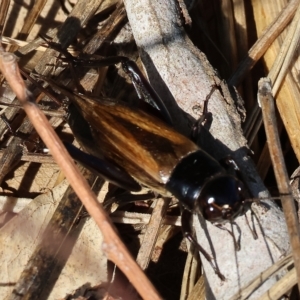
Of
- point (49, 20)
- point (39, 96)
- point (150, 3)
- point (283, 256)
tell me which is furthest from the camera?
point (49, 20)

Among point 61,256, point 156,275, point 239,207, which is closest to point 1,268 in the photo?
point 61,256

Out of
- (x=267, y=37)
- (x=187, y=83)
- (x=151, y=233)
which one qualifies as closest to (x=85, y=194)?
(x=151, y=233)

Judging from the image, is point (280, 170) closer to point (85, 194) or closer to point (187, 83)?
point (187, 83)

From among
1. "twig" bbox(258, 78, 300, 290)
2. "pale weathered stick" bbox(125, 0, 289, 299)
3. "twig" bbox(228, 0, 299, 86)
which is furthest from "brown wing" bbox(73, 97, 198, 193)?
"twig" bbox(228, 0, 299, 86)

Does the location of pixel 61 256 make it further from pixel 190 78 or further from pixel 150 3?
pixel 150 3

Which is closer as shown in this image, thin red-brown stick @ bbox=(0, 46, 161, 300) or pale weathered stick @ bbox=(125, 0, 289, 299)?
thin red-brown stick @ bbox=(0, 46, 161, 300)

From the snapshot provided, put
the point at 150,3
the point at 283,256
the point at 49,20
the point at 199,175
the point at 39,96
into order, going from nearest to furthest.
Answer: the point at 283,256
the point at 199,175
the point at 150,3
the point at 39,96
the point at 49,20

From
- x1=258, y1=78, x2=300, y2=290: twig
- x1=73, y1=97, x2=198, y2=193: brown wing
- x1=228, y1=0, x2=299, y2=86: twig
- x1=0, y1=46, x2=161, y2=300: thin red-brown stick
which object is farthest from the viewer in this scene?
x1=228, y1=0, x2=299, y2=86: twig

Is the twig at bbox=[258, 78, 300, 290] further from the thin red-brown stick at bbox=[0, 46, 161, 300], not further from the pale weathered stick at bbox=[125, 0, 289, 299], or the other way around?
the thin red-brown stick at bbox=[0, 46, 161, 300]
